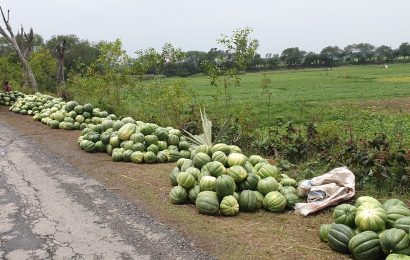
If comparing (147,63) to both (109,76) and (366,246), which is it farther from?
(366,246)

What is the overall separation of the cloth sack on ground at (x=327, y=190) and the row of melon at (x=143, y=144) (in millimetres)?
3818

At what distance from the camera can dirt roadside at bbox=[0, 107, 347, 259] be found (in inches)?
198

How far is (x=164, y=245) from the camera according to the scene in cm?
524

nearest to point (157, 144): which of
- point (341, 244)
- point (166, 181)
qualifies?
point (166, 181)

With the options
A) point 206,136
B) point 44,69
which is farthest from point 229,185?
point 44,69

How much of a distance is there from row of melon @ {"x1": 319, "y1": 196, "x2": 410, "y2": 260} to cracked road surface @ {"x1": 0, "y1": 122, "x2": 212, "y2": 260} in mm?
1637

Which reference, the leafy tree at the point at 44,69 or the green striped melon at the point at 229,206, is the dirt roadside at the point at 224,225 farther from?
the leafy tree at the point at 44,69

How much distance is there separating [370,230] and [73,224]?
156 inches

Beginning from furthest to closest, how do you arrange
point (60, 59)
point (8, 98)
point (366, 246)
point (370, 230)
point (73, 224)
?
1. point (60, 59)
2. point (8, 98)
3. point (73, 224)
4. point (370, 230)
5. point (366, 246)

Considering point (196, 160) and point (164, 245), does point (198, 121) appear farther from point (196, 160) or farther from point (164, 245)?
point (164, 245)

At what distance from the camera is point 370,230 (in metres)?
4.98

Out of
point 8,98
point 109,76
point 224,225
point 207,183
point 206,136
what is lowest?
point 224,225

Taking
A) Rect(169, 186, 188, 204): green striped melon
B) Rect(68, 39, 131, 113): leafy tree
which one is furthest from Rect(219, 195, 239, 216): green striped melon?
Rect(68, 39, 131, 113): leafy tree

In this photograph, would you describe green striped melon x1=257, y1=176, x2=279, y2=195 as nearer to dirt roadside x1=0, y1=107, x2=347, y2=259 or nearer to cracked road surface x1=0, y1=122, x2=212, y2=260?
dirt roadside x1=0, y1=107, x2=347, y2=259
